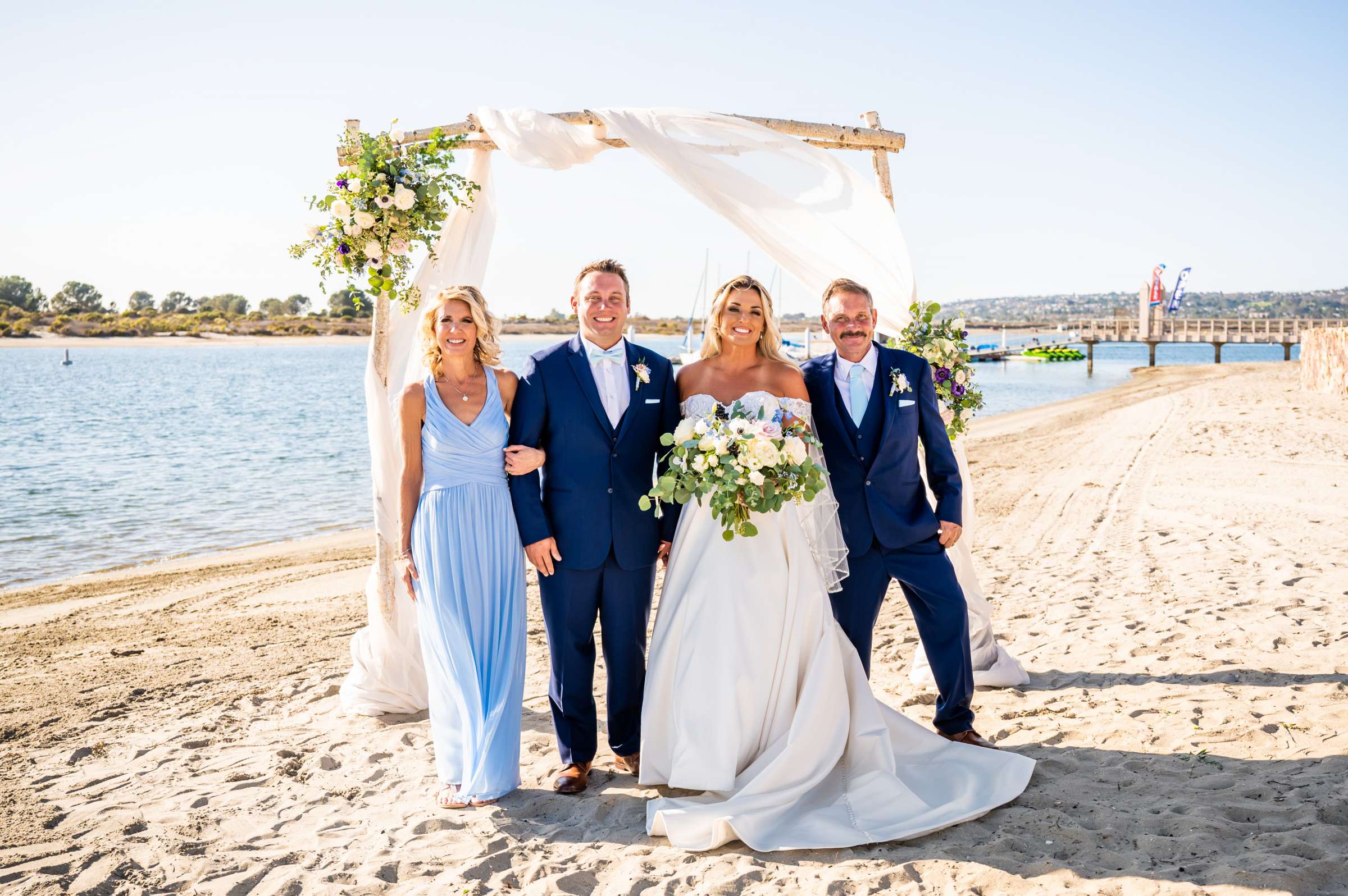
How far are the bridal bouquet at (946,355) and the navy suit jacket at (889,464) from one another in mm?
327

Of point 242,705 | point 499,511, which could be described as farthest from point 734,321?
point 242,705

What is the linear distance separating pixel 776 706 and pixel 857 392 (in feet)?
5.14

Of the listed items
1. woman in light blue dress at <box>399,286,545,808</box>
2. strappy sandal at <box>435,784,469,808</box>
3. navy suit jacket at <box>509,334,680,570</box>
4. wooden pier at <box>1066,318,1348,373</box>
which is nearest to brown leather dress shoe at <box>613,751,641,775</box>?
woman in light blue dress at <box>399,286,545,808</box>

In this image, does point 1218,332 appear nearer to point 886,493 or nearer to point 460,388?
point 886,493

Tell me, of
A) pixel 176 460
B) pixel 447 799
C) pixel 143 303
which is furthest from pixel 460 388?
pixel 143 303

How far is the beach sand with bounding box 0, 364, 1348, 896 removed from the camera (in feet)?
11.0

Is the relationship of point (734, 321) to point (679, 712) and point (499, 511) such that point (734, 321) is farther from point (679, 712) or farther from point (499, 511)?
point (679, 712)

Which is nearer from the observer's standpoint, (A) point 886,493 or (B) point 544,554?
(B) point 544,554

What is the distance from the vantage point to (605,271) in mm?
4340

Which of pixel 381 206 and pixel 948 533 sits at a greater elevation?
pixel 381 206

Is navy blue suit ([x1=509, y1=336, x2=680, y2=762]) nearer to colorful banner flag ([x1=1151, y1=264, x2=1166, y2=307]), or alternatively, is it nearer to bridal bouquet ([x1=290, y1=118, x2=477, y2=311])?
bridal bouquet ([x1=290, y1=118, x2=477, y2=311])

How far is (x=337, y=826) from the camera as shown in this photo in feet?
12.7

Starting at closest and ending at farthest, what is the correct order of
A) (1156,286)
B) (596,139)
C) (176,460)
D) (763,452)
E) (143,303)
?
(763,452) → (596,139) → (176,460) → (1156,286) → (143,303)

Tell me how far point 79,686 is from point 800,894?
5277 mm
